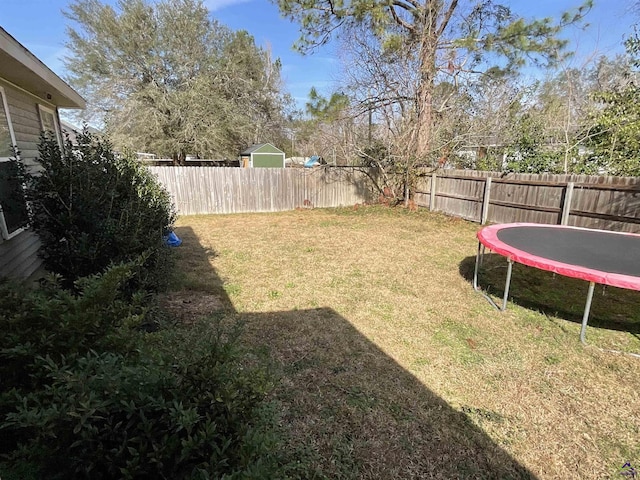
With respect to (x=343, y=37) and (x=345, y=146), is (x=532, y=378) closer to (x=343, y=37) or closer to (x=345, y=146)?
(x=345, y=146)

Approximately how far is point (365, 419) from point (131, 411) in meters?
1.67

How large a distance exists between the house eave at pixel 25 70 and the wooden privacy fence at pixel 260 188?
512 cm

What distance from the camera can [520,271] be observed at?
17.7 ft

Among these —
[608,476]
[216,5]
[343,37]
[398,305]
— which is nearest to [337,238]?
[398,305]

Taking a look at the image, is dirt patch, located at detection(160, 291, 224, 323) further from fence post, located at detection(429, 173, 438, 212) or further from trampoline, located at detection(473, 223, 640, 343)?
fence post, located at detection(429, 173, 438, 212)

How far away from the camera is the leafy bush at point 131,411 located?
993mm

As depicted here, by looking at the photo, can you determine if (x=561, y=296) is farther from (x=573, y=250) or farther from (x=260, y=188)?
(x=260, y=188)

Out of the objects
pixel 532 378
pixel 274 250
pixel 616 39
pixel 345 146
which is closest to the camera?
pixel 532 378

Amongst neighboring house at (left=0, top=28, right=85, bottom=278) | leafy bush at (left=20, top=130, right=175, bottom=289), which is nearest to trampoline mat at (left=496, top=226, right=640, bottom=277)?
leafy bush at (left=20, top=130, right=175, bottom=289)

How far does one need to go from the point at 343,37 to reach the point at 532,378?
1031 centimetres

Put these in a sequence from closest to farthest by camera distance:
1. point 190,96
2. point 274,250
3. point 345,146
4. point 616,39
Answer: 1. point 274,250
2. point 616,39
3. point 345,146
4. point 190,96

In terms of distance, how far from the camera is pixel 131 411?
1053mm

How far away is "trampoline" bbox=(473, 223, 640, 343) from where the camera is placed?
3092 millimetres

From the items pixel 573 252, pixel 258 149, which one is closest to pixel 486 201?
pixel 573 252
